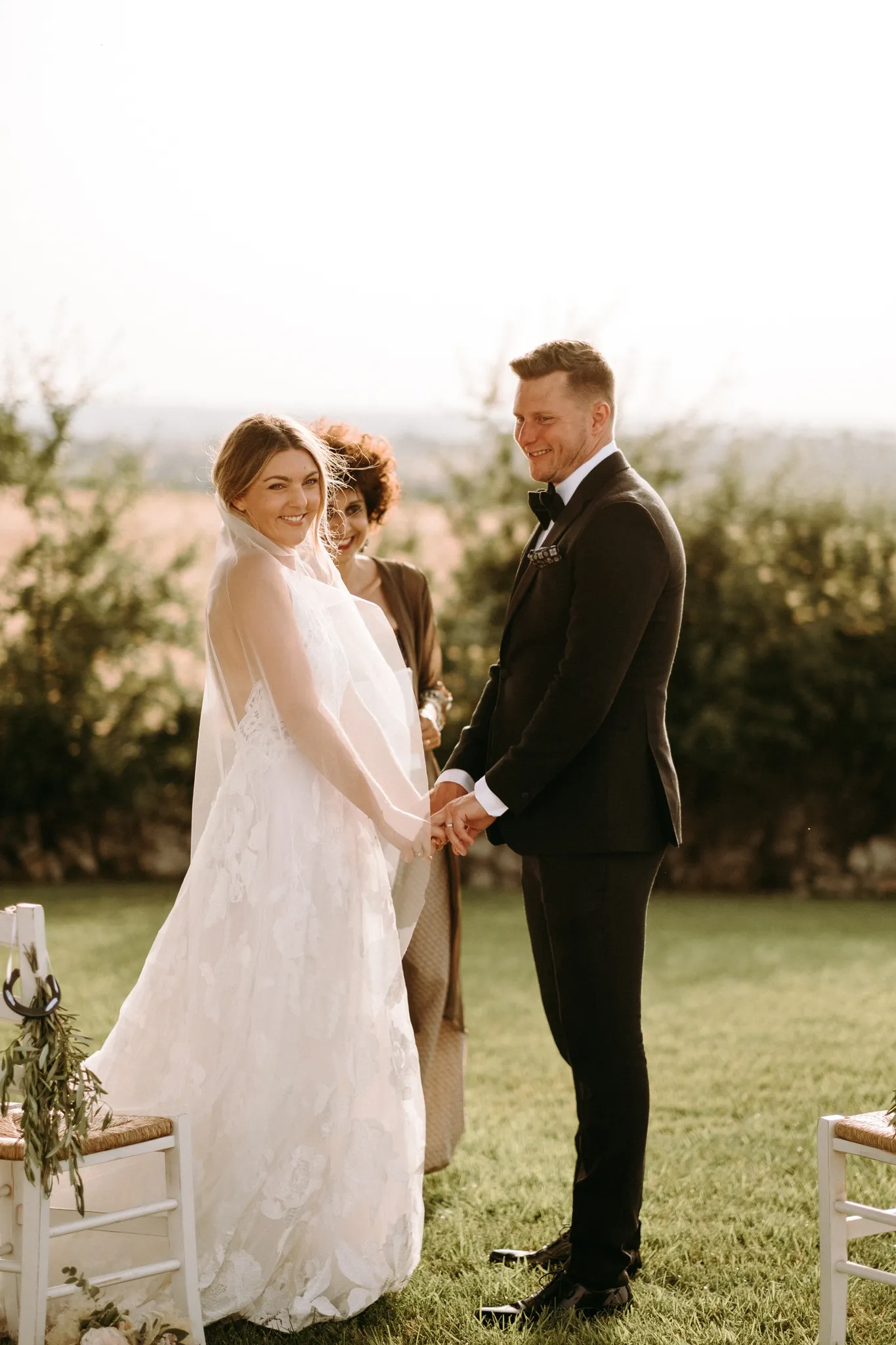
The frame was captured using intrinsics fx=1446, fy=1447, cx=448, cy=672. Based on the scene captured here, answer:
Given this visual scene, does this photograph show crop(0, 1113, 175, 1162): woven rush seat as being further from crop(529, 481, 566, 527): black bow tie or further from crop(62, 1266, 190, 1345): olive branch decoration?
crop(529, 481, 566, 527): black bow tie

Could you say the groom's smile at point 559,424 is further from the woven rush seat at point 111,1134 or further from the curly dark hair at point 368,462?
the woven rush seat at point 111,1134

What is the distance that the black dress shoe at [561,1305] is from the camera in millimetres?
2986

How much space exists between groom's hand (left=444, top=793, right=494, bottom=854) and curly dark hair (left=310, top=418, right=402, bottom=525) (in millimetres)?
1126

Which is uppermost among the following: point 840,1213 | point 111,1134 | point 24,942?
point 24,942

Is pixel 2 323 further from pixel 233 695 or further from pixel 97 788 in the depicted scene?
pixel 233 695

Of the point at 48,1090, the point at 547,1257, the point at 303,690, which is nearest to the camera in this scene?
the point at 48,1090

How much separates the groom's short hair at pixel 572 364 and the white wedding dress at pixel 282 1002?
67cm

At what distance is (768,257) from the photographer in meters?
9.57

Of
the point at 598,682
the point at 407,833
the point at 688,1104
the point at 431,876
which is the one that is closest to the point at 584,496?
the point at 598,682

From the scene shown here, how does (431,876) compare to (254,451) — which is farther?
(431,876)

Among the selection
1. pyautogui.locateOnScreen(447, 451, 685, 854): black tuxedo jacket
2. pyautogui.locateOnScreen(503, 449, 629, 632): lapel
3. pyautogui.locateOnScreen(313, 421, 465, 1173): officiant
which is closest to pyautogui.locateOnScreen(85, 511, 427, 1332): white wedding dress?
pyautogui.locateOnScreen(447, 451, 685, 854): black tuxedo jacket

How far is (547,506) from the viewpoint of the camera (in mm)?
3225

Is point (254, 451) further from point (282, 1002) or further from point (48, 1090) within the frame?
point (48, 1090)

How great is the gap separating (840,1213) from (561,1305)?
2.13ft
